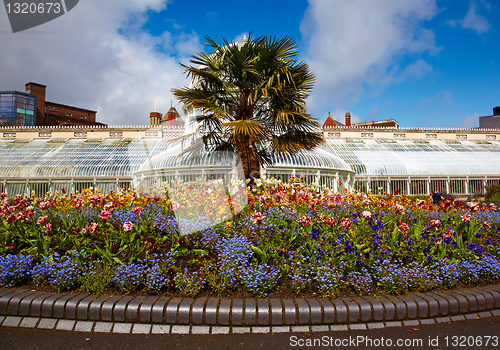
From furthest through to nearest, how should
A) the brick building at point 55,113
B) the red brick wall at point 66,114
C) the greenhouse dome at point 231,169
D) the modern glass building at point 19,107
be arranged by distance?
the red brick wall at point 66,114, the brick building at point 55,113, the modern glass building at point 19,107, the greenhouse dome at point 231,169

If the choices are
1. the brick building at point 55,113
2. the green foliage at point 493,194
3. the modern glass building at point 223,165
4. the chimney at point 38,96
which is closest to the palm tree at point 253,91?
the modern glass building at point 223,165

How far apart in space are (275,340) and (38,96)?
68423 mm

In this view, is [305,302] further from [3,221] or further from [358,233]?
[3,221]

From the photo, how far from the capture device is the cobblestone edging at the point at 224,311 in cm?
343

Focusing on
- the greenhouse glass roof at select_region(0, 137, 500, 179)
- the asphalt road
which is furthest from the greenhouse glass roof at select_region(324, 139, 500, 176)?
the asphalt road

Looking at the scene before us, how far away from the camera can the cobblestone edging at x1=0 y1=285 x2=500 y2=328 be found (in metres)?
3.43

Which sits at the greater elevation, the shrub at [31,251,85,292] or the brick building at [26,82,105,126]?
the brick building at [26,82,105,126]

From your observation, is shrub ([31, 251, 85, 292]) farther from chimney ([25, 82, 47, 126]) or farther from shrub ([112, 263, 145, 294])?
chimney ([25, 82, 47, 126])

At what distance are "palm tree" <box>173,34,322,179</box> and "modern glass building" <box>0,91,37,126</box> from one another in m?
57.6

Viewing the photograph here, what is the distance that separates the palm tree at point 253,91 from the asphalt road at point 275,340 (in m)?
5.63

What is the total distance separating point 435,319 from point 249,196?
4.32 m

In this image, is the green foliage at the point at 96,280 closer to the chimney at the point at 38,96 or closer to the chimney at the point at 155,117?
the chimney at the point at 155,117

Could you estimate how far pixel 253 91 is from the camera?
885cm

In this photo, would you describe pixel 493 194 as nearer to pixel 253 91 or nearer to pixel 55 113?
pixel 253 91
